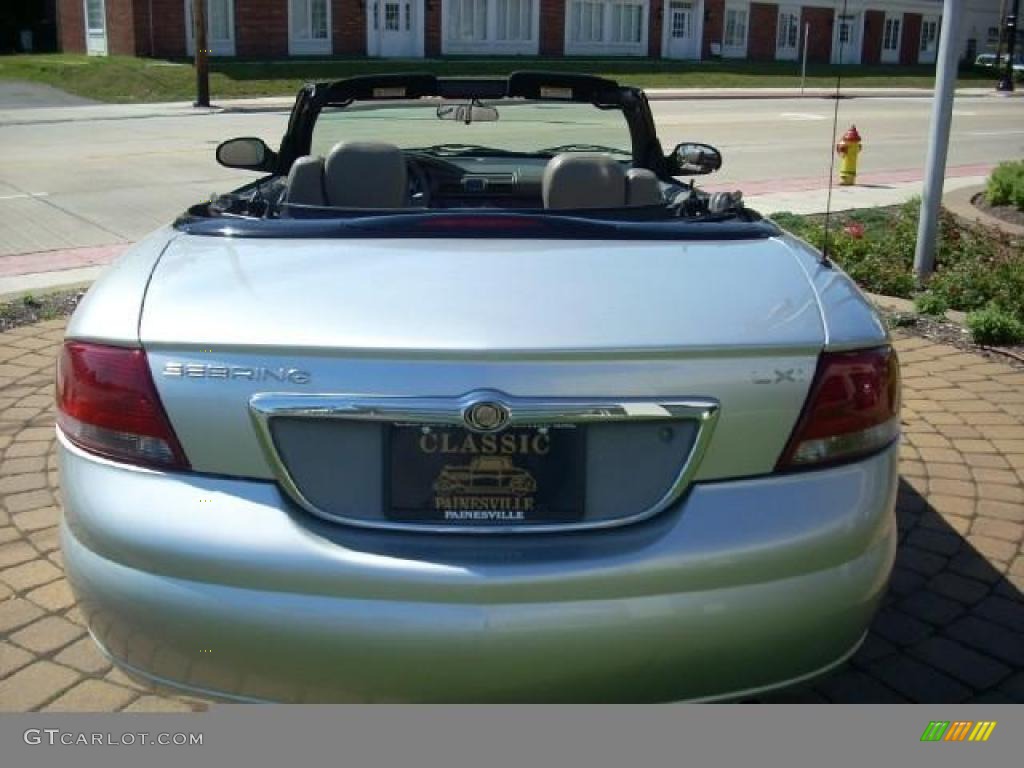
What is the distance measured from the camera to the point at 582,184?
3559mm

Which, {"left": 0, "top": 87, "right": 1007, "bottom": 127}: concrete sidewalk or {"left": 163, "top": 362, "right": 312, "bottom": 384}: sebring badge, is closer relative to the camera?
{"left": 163, "top": 362, "right": 312, "bottom": 384}: sebring badge

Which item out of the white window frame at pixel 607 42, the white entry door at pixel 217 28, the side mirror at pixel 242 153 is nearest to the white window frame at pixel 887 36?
the white window frame at pixel 607 42

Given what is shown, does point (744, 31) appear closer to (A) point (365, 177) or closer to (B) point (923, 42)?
(B) point (923, 42)

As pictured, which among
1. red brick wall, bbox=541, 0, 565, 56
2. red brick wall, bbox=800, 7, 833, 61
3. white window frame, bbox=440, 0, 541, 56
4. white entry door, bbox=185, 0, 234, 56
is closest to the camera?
white entry door, bbox=185, 0, 234, 56

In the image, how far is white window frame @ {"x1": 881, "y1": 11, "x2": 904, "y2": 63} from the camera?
55531mm

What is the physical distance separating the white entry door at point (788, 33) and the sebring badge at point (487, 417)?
5033 cm

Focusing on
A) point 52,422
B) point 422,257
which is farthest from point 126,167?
point 422,257

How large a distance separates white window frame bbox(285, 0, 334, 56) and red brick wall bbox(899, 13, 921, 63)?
1323 inches

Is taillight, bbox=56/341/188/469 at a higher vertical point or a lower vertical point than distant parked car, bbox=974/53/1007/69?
lower

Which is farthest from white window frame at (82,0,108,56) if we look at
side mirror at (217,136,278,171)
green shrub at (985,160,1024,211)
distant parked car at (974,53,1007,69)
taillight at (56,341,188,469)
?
distant parked car at (974,53,1007,69)

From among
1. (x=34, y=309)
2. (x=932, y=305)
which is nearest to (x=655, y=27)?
(x=932, y=305)

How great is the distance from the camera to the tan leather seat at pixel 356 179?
3.60 metres

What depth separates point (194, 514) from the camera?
213 cm

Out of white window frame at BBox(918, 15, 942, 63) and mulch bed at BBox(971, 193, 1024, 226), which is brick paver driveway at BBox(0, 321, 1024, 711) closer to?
mulch bed at BBox(971, 193, 1024, 226)
